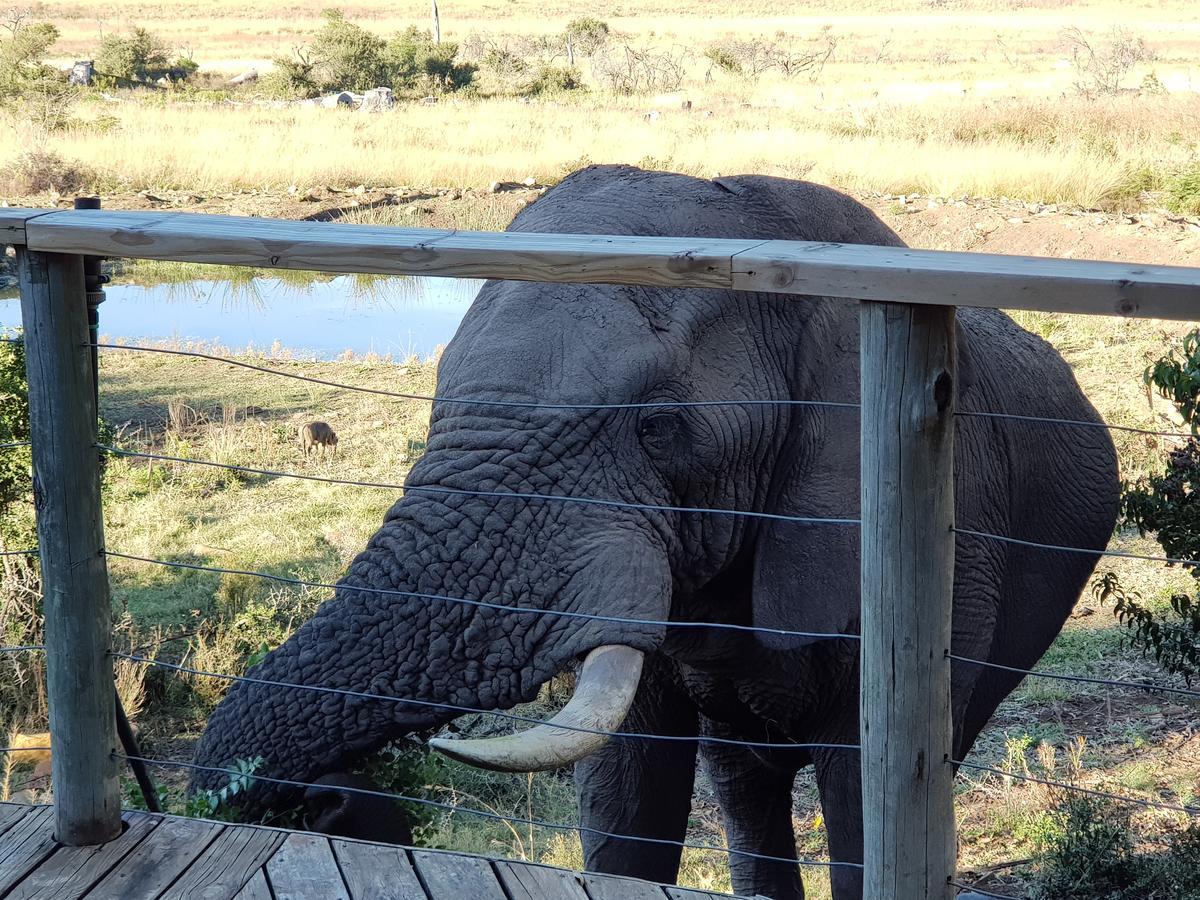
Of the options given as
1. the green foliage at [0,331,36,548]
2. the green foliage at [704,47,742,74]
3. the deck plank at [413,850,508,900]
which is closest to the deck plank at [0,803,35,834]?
the deck plank at [413,850,508,900]

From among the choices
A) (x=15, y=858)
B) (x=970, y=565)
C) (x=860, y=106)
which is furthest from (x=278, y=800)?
(x=860, y=106)

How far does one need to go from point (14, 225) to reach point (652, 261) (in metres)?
1.19

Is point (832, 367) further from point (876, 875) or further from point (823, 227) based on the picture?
point (876, 875)

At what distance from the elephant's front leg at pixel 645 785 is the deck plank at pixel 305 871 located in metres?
1.48

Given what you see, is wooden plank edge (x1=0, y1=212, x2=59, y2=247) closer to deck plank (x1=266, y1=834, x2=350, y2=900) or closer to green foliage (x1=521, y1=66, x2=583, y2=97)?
deck plank (x1=266, y1=834, x2=350, y2=900)

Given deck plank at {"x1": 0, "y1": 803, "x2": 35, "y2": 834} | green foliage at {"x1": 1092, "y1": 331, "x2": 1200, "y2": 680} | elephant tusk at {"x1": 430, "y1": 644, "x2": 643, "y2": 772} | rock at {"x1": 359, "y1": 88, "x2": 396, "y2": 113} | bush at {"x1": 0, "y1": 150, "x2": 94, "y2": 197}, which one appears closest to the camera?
elephant tusk at {"x1": 430, "y1": 644, "x2": 643, "y2": 772}

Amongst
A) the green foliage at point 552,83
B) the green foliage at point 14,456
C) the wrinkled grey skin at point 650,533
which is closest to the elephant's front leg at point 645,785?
the wrinkled grey skin at point 650,533

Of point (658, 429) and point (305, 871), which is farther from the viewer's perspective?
point (658, 429)

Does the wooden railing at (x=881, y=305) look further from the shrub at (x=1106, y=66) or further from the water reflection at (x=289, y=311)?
the shrub at (x=1106, y=66)

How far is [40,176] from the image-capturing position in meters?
20.8

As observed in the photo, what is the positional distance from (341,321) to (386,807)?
13714 millimetres

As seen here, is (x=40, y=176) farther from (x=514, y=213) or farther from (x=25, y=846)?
(x=25, y=846)

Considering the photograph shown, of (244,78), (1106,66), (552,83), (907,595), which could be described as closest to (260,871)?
(907,595)

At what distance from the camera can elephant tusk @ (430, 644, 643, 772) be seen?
2.49 metres
